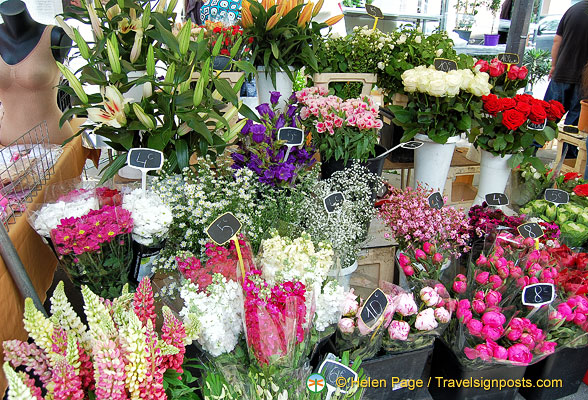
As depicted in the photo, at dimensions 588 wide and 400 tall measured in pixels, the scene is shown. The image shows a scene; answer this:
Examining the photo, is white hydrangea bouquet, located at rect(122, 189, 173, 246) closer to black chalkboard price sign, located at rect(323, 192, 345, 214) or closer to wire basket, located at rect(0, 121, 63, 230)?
wire basket, located at rect(0, 121, 63, 230)

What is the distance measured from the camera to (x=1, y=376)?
110 cm

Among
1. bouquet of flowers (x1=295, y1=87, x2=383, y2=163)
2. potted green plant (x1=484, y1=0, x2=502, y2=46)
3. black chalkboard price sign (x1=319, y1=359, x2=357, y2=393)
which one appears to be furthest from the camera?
potted green plant (x1=484, y1=0, x2=502, y2=46)

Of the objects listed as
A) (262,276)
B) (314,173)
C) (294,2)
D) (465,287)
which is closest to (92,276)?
(262,276)

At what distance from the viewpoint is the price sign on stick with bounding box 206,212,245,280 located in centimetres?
124

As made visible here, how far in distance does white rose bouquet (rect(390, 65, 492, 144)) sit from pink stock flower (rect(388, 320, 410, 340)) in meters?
1.06

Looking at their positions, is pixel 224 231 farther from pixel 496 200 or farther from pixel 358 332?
pixel 496 200

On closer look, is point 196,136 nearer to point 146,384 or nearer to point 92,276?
point 92,276

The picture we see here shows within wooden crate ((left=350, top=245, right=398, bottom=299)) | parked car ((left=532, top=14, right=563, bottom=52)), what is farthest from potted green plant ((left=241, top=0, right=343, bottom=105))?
parked car ((left=532, top=14, right=563, bottom=52))

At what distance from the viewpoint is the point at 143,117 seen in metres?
1.47

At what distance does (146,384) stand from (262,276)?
0.52 metres

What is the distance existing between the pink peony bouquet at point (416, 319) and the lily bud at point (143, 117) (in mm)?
1017

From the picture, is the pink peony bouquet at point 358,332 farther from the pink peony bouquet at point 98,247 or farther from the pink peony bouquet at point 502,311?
the pink peony bouquet at point 98,247

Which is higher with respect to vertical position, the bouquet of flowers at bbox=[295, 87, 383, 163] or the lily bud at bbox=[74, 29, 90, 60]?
the lily bud at bbox=[74, 29, 90, 60]

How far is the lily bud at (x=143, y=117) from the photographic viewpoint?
1443mm
